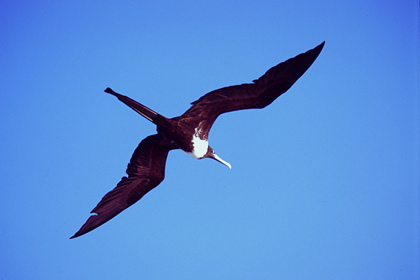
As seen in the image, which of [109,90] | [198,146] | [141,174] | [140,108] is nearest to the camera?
[109,90]

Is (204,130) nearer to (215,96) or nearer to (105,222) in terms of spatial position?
(215,96)

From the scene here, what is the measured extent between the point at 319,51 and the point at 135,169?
3.42 metres

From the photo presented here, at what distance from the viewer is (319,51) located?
7.59 metres

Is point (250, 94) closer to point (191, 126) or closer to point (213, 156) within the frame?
point (191, 126)

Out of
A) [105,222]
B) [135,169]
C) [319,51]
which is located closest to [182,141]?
[135,169]

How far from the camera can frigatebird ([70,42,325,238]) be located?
310 inches

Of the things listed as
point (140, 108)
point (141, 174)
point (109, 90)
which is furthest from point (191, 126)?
point (109, 90)

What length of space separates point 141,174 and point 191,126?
1.17 meters

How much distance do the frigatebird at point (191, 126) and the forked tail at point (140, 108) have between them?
15 mm

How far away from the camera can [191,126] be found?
8164 millimetres

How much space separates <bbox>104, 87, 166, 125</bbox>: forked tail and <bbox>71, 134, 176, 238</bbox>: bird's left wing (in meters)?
0.83

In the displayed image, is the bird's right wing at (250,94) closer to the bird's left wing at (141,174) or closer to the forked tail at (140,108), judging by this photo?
the forked tail at (140,108)

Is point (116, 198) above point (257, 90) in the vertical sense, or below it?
below

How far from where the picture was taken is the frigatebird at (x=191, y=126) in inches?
310
